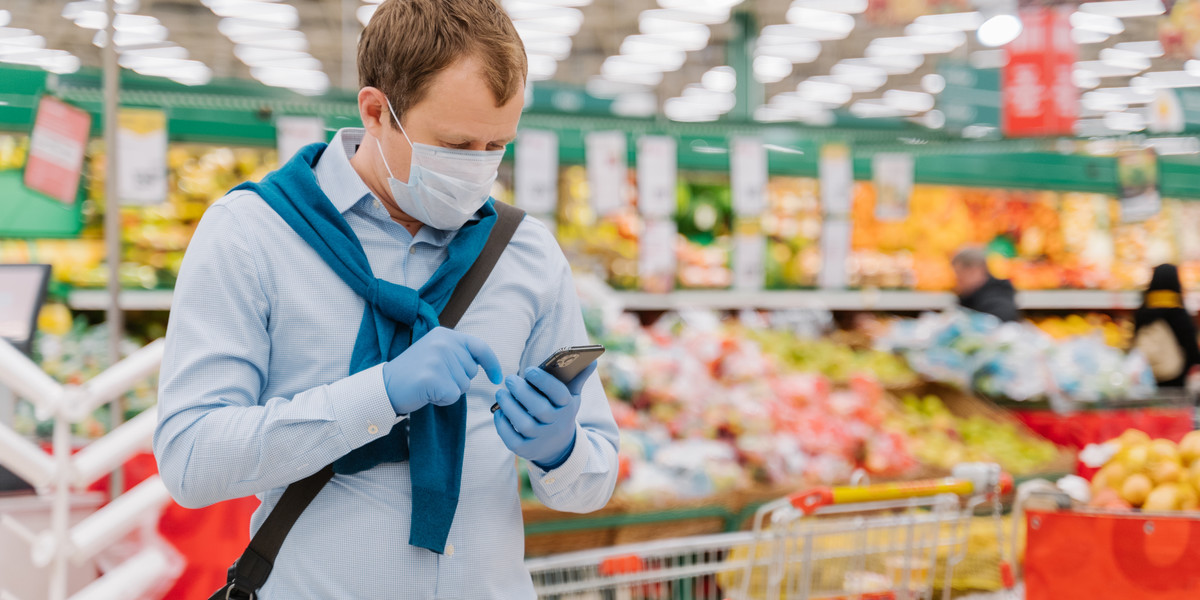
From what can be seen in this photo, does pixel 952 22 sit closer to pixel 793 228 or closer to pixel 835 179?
pixel 793 228

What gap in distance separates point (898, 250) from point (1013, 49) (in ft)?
5.70

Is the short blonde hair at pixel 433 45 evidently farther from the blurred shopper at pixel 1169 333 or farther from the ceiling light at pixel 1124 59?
the ceiling light at pixel 1124 59

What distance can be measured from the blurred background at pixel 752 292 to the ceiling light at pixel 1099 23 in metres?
4.29

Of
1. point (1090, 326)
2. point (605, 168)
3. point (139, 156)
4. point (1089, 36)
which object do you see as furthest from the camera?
point (1089, 36)

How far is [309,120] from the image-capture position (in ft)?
13.4

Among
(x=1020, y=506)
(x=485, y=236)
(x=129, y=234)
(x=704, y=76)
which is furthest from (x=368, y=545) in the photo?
(x=704, y=76)

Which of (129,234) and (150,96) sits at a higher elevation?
(150,96)

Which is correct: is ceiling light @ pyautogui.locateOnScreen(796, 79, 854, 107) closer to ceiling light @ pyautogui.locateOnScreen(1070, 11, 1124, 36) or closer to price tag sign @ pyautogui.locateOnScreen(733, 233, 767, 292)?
ceiling light @ pyautogui.locateOnScreen(1070, 11, 1124, 36)

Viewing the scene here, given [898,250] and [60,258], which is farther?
[898,250]

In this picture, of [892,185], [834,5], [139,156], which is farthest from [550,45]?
[139,156]

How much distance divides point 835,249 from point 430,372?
4396 mm

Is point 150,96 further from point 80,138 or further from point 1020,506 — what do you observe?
point 1020,506

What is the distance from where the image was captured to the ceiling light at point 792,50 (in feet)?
48.9

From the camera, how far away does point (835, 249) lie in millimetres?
5195
